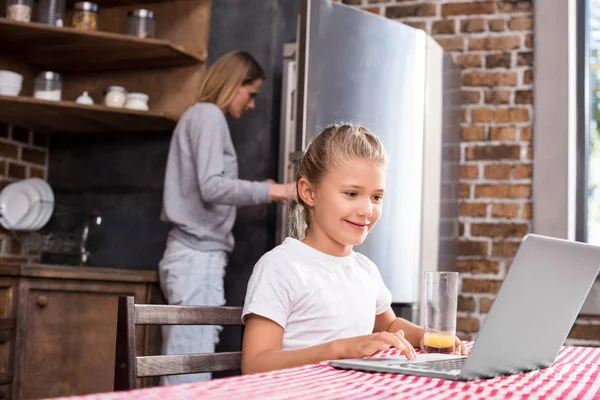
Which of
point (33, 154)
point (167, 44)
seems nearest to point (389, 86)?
point (167, 44)

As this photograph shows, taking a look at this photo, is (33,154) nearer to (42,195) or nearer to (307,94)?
(42,195)

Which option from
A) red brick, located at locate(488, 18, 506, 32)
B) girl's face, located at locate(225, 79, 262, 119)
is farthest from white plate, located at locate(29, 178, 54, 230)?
red brick, located at locate(488, 18, 506, 32)

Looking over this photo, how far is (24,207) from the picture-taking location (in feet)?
10.3

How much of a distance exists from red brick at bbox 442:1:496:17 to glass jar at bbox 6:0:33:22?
160 centimetres

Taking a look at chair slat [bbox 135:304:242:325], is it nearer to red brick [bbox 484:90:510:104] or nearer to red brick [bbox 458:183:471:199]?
red brick [bbox 458:183:471:199]

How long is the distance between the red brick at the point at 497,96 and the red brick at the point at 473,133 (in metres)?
0.11

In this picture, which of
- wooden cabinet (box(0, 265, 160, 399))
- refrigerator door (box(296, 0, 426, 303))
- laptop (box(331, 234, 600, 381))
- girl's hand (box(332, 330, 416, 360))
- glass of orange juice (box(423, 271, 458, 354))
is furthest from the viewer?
wooden cabinet (box(0, 265, 160, 399))

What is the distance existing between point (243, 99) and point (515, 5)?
44.4 inches

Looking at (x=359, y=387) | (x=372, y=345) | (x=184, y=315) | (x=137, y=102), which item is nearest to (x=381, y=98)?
(x=137, y=102)

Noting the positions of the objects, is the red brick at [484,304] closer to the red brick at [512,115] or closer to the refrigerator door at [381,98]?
the refrigerator door at [381,98]

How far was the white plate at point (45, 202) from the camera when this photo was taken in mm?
3152

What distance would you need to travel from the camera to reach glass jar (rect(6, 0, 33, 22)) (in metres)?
2.89

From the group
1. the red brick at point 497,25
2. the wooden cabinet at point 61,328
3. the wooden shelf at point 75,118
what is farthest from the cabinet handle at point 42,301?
the red brick at point 497,25

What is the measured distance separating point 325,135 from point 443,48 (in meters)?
1.84
